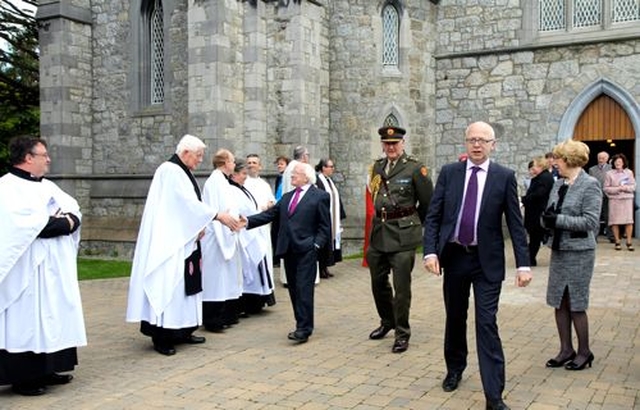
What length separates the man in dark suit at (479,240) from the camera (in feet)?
15.8

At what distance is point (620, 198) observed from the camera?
13.4 meters

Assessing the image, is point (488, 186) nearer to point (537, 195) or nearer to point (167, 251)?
point (167, 251)

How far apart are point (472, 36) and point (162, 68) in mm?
7573

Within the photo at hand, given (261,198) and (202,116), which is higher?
(202,116)

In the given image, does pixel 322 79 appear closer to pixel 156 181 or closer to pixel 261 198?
pixel 261 198

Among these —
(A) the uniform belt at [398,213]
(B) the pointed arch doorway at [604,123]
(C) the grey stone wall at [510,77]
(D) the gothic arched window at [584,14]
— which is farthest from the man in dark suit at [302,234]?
(D) the gothic arched window at [584,14]

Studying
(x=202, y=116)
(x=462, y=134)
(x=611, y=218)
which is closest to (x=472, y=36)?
(x=462, y=134)

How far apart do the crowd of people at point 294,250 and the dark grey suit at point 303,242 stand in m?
0.01

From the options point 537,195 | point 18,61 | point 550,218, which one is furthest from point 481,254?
point 18,61

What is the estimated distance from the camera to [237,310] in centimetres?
814

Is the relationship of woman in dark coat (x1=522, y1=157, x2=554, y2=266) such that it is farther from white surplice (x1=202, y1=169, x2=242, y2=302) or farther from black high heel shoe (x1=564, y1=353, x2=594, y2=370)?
white surplice (x1=202, y1=169, x2=242, y2=302)

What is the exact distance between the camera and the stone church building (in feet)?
50.0

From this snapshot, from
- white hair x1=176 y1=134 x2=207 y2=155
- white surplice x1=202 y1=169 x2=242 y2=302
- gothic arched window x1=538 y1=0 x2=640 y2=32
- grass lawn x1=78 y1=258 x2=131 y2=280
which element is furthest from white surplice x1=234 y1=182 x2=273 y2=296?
gothic arched window x1=538 y1=0 x2=640 y2=32

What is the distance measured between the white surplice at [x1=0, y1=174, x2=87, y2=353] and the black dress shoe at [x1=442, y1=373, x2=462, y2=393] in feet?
9.77
